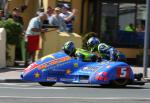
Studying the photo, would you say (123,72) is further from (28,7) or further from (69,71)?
(28,7)

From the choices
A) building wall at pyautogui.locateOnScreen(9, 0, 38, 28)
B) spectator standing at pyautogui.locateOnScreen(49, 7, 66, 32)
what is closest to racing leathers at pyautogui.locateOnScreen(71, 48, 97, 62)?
spectator standing at pyautogui.locateOnScreen(49, 7, 66, 32)

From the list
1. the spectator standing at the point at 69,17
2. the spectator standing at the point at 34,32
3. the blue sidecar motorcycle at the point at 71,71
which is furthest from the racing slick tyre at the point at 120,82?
the spectator standing at the point at 69,17

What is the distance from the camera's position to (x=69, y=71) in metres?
17.5

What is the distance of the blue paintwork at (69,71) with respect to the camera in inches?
683

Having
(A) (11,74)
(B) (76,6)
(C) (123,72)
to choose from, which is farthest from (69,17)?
(C) (123,72)

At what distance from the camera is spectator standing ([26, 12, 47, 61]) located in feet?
75.6

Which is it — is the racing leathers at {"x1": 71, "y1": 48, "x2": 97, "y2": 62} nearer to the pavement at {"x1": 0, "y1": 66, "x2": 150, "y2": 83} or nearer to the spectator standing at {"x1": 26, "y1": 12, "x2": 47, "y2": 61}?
the pavement at {"x1": 0, "y1": 66, "x2": 150, "y2": 83}

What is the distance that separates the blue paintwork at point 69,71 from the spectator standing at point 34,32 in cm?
555

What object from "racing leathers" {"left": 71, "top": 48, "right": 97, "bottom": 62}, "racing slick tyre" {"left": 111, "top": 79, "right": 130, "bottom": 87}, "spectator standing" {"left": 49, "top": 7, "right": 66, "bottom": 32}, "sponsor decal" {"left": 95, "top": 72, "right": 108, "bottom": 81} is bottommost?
"racing slick tyre" {"left": 111, "top": 79, "right": 130, "bottom": 87}

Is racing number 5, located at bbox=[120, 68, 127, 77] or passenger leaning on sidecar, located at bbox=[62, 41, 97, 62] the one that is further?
passenger leaning on sidecar, located at bbox=[62, 41, 97, 62]

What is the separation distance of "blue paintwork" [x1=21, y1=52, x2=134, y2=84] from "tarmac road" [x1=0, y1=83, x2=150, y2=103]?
25 cm

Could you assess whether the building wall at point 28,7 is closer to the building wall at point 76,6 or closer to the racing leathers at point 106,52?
the building wall at point 76,6

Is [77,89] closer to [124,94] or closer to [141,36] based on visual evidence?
[124,94]

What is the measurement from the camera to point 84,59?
17812 mm
